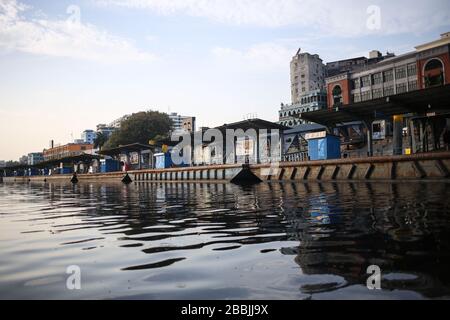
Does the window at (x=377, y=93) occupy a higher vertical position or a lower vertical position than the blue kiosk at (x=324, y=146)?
higher

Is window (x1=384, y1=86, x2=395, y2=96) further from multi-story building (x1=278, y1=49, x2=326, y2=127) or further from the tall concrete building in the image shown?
the tall concrete building

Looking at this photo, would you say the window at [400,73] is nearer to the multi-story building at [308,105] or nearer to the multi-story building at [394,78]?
the multi-story building at [394,78]

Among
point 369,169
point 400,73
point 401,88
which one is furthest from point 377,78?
point 369,169

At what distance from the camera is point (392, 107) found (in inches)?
1102

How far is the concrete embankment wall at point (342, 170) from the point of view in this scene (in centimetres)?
2058

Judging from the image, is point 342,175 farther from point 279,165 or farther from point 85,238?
point 85,238

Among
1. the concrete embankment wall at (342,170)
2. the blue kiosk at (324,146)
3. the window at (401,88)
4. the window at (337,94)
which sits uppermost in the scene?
the window at (337,94)

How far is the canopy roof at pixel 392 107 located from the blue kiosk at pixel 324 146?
7.43 feet

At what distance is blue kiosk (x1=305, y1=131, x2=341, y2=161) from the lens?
2894cm

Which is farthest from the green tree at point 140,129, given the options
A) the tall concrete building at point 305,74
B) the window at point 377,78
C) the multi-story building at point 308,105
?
the window at point 377,78

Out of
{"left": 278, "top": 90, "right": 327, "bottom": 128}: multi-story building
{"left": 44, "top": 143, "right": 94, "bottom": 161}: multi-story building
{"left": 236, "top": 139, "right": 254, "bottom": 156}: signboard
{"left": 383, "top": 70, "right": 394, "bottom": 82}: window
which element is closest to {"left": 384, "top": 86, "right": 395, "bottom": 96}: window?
{"left": 383, "top": 70, "right": 394, "bottom": 82}: window

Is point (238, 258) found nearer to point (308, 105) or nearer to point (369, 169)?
point (369, 169)

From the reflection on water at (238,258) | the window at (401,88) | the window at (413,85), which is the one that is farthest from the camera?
the window at (401,88)

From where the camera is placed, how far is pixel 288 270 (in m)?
3.75
